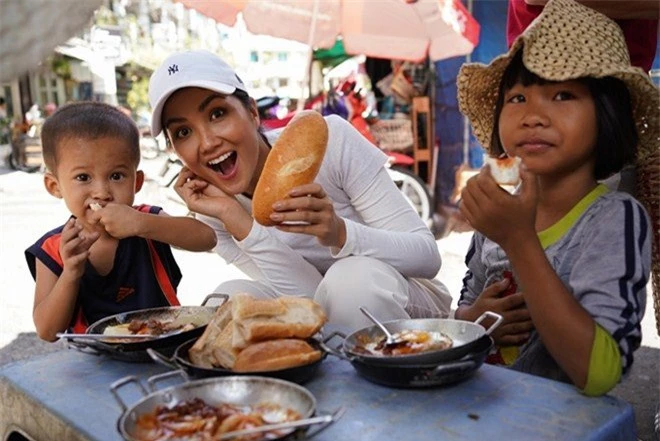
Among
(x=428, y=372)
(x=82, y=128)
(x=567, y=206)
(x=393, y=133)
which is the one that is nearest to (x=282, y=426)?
(x=428, y=372)

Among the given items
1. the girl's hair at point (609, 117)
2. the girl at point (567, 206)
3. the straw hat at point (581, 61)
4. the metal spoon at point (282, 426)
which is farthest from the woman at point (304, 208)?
the metal spoon at point (282, 426)

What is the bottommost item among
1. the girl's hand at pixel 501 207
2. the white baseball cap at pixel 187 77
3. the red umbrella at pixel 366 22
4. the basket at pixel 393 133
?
the basket at pixel 393 133

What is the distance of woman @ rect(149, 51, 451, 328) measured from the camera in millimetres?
2137

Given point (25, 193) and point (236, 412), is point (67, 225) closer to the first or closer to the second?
point (236, 412)

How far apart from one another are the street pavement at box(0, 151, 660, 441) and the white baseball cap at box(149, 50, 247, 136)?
233cm

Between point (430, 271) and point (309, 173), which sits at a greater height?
point (309, 173)

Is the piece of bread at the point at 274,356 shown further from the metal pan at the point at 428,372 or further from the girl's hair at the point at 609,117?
the girl's hair at the point at 609,117

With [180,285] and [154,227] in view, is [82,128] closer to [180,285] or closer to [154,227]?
[154,227]

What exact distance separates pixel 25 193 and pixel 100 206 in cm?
1092

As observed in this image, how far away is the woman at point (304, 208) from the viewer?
214cm

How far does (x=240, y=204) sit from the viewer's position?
2420mm

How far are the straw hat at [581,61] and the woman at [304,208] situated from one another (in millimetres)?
586

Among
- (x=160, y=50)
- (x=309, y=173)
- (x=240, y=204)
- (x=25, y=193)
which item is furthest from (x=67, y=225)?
(x=160, y=50)

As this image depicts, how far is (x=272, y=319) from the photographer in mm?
1553
